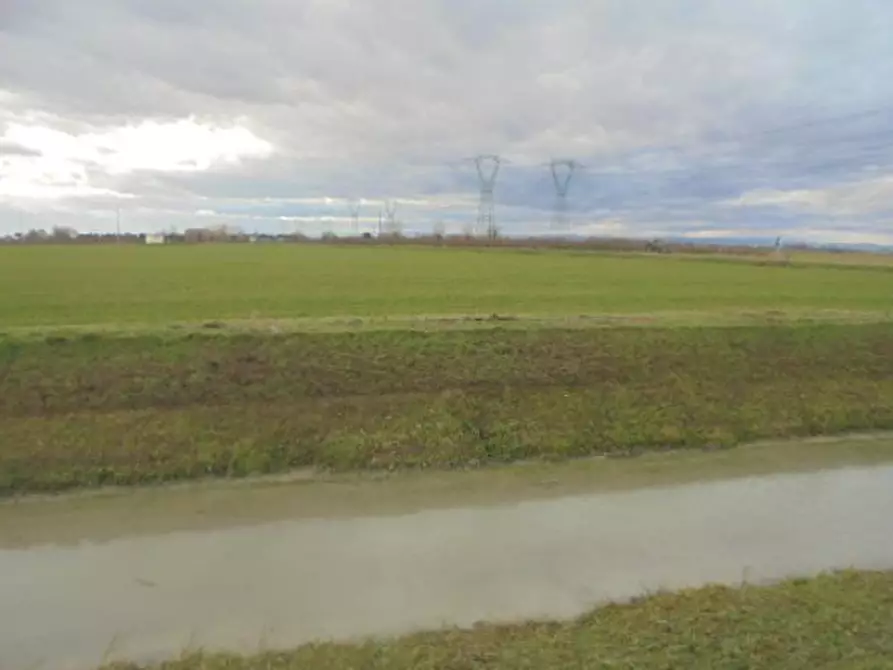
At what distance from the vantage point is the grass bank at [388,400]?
9.76 m

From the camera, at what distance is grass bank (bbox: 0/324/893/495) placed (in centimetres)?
976

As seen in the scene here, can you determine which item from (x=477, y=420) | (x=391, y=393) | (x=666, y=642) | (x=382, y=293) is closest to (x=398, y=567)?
(x=666, y=642)

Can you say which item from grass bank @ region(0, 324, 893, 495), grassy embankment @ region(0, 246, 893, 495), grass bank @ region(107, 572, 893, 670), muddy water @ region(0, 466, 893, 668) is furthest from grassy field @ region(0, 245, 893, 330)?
grass bank @ region(107, 572, 893, 670)

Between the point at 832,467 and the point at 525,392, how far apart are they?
5135 millimetres

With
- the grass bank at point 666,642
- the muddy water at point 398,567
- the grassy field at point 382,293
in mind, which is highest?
the grassy field at point 382,293

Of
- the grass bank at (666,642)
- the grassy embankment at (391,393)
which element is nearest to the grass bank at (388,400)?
the grassy embankment at (391,393)

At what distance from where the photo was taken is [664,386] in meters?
12.7

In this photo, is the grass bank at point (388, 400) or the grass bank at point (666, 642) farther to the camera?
the grass bank at point (388, 400)

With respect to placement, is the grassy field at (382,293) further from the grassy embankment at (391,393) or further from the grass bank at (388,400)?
the grass bank at (388,400)

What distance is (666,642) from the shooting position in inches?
185

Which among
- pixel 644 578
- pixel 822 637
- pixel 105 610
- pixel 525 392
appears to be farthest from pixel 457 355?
pixel 822 637

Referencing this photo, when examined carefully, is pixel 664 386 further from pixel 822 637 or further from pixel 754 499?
pixel 822 637

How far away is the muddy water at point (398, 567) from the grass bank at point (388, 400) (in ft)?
6.16

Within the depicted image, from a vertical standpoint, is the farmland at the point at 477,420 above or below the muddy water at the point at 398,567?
above
